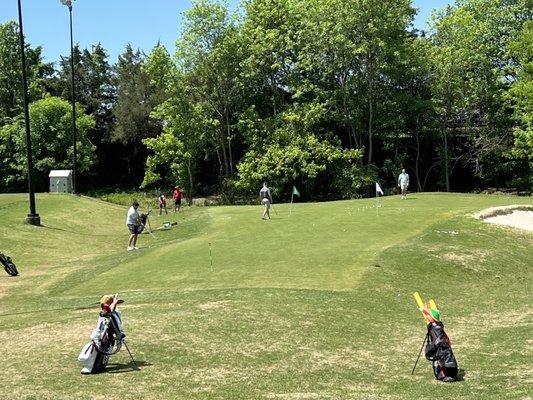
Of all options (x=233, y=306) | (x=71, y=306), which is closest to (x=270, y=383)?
(x=233, y=306)

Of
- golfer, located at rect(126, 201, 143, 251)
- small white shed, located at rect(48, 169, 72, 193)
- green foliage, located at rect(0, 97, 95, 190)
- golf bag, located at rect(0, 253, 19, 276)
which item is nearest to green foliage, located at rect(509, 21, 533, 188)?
golfer, located at rect(126, 201, 143, 251)

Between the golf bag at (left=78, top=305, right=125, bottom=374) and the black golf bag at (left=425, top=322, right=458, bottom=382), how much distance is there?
5.61 meters

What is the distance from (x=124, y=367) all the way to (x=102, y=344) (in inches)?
24.7

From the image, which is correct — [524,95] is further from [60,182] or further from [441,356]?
[441,356]

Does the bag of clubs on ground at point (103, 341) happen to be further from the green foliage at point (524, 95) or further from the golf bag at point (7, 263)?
the green foliage at point (524, 95)

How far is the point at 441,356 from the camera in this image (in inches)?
435

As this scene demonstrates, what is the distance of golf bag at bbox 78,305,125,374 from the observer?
1101 centimetres

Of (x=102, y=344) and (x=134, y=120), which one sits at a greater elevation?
(x=134, y=120)

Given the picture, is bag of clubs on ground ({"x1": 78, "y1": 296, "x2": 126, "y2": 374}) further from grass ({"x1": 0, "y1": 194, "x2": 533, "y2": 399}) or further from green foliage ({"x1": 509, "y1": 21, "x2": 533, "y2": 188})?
green foliage ({"x1": 509, "y1": 21, "x2": 533, "y2": 188})

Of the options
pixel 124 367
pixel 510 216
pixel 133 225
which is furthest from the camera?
pixel 510 216

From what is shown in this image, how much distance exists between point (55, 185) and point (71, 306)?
1498 inches

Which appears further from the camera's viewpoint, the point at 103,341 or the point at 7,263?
the point at 7,263

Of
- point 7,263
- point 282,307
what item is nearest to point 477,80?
point 282,307

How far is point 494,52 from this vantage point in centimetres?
6006
